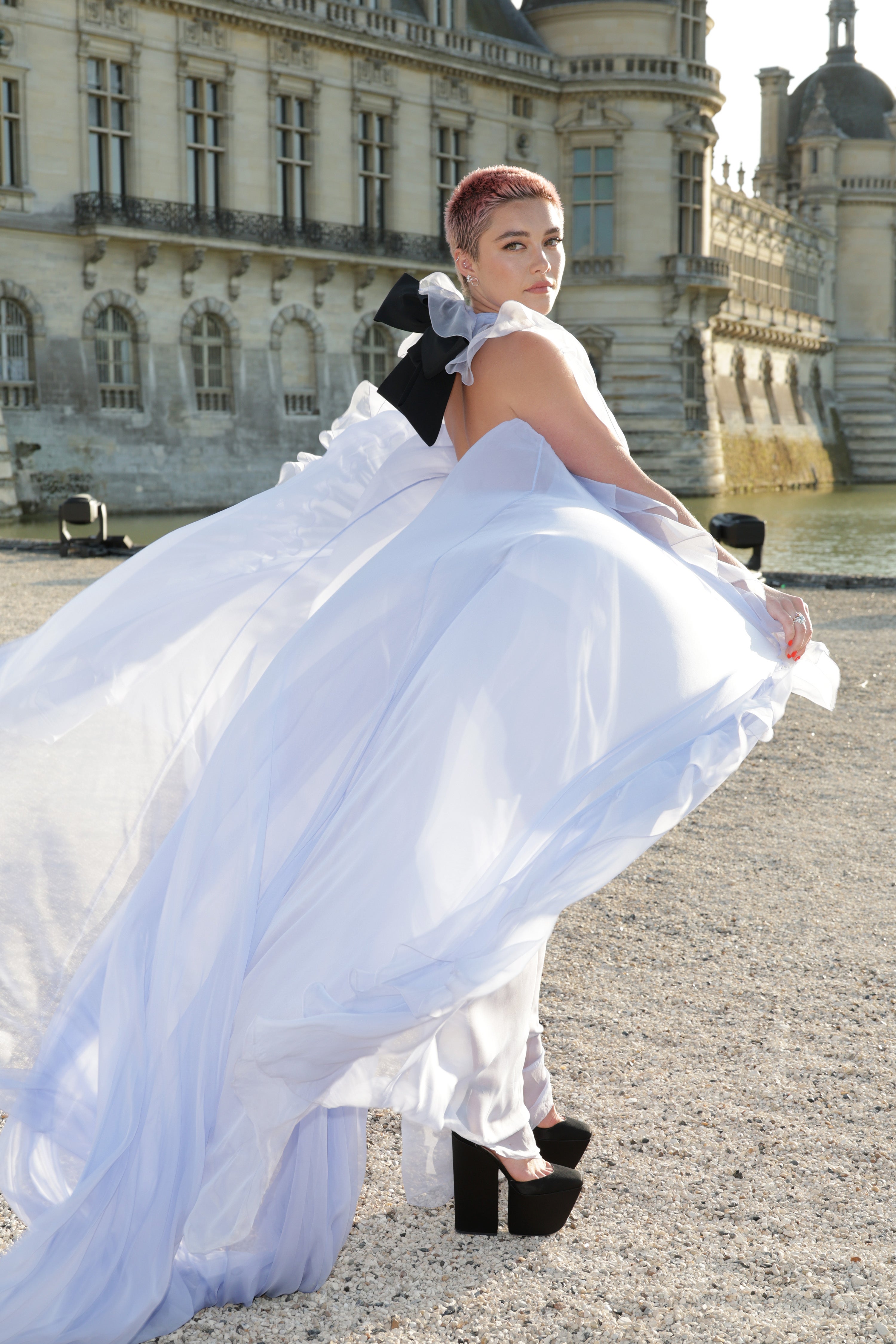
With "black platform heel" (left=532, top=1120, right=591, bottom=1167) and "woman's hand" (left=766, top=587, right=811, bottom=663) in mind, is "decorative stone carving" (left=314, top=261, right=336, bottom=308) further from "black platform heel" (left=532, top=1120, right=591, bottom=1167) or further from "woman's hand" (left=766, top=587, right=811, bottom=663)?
"black platform heel" (left=532, top=1120, right=591, bottom=1167)

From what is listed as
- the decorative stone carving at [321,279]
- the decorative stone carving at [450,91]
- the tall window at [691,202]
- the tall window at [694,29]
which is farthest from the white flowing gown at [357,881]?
the tall window at [694,29]

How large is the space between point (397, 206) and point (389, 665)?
29.8 meters

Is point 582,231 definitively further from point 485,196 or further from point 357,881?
point 357,881

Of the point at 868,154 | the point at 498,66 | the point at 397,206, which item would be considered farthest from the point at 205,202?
the point at 868,154

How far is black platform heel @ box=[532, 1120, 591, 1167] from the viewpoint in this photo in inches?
92.0

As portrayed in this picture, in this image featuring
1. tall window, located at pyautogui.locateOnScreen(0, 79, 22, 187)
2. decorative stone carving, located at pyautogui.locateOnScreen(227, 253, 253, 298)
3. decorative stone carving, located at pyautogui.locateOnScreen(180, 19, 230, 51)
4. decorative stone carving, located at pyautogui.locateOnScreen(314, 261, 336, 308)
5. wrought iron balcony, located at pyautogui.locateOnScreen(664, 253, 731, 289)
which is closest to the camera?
tall window, located at pyautogui.locateOnScreen(0, 79, 22, 187)

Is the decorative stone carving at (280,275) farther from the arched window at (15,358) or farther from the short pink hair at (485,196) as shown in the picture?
the short pink hair at (485,196)

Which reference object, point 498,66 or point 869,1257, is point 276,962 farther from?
point 498,66

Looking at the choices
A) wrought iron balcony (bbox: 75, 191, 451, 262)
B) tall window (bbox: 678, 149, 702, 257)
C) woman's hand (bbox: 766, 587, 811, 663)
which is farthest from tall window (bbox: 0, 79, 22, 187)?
woman's hand (bbox: 766, 587, 811, 663)

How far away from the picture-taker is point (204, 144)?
1045 inches

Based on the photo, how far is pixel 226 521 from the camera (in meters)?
2.57

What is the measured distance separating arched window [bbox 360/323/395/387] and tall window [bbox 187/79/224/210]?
14.5 ft

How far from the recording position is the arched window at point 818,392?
51.3 meters

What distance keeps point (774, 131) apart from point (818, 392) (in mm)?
11734
